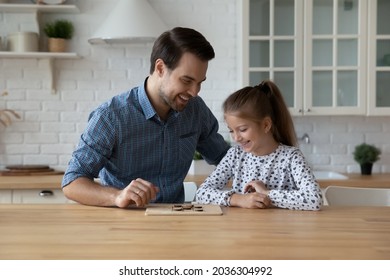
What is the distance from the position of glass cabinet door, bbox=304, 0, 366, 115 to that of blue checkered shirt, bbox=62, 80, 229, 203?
1.56 meters

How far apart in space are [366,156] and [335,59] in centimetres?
73

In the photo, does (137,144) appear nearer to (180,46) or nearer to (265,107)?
(180,46)

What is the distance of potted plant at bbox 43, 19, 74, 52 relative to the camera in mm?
4180

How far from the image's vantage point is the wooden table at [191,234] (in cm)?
141

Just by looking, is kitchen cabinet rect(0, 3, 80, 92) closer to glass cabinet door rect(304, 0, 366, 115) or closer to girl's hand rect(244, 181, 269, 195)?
glass cabinet door rect(304, 0, 366, 115)

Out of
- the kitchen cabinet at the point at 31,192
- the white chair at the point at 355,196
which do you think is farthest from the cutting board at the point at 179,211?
the kitchen cabinet at the point at 31,192

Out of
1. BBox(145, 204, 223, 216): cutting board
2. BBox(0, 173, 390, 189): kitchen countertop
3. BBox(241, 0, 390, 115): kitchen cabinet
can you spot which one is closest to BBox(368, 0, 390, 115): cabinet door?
BBox(241, 0, 390, 115): kitchen cabinet

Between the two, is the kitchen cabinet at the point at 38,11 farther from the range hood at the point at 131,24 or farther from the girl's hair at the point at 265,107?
the girl's hair at the point at 265,107

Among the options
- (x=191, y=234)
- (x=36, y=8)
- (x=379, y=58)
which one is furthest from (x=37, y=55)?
(x=191, y=234)

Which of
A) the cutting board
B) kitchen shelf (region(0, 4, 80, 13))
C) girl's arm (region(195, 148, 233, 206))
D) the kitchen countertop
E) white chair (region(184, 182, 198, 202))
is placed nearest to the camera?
the cutting board

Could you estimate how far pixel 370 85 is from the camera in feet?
13.1

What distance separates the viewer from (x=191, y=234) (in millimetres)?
1632

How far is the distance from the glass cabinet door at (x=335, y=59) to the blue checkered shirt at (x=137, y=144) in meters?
1.56

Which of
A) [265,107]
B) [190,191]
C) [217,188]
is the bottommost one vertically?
[190,191]
